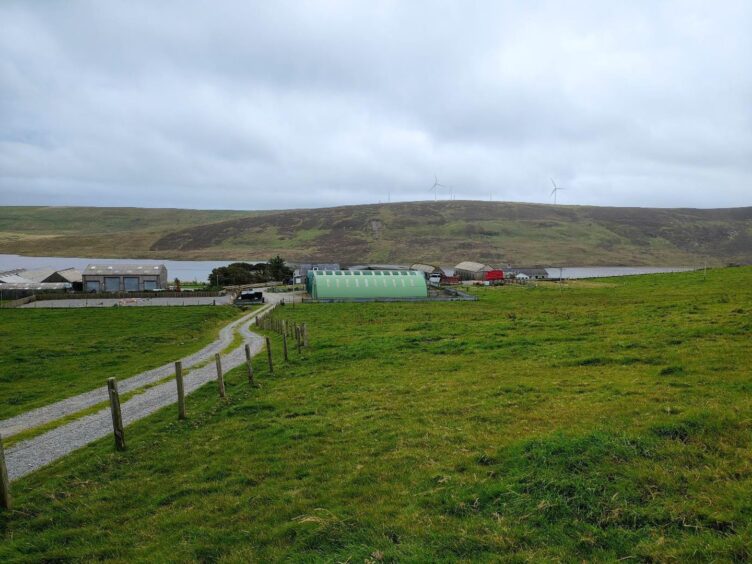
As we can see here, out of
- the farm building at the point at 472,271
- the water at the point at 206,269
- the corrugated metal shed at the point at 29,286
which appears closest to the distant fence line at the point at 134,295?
the corrugated metal shed at the point at 29,286

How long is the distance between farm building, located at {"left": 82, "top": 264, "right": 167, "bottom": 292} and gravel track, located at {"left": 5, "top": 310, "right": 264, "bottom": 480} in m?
73.3

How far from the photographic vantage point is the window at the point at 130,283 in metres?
89.8

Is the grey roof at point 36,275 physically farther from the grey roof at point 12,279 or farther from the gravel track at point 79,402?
the gravel track at point 79,402

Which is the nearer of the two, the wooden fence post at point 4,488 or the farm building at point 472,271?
the wooden fence post at point 4,488

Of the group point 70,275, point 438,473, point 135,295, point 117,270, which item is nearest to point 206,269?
point 70,275

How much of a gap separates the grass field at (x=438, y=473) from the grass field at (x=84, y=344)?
1090 centimetres

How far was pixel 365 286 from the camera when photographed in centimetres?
7450

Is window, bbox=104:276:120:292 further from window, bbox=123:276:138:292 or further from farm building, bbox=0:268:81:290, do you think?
farm building, bbox=0:268:81:290

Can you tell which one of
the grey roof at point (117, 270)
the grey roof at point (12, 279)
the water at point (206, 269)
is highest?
the grey roof at point (117, 270)

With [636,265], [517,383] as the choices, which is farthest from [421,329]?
[636,265]

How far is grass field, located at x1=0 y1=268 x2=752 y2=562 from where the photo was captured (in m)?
6.95

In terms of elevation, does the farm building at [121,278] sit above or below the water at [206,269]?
above

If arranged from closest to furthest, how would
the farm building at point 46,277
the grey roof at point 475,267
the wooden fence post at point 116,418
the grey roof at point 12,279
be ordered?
the wooden fence post at point 116,418, the grey roof at point 12,279, the farm building at point 46,277, the grey roof at point 475,267

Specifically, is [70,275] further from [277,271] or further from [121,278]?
[277,271]
